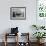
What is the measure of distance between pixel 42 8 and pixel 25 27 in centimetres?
116

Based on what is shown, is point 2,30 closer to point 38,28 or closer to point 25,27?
point 25,27

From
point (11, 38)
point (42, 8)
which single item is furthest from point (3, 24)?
point (42, 8)

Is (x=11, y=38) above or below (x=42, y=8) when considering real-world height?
below

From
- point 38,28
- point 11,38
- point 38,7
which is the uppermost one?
point 38,7

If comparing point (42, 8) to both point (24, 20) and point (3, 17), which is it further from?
point (3, 17)

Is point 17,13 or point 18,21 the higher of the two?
point 17,13

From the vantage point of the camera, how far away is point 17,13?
23.2 feet

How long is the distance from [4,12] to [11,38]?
1.24 meters

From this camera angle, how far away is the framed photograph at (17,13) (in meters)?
7.05

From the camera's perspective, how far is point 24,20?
23.3 feet

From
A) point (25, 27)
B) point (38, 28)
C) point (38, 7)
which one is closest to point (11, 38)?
point (25, 27)

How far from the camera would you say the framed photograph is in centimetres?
705

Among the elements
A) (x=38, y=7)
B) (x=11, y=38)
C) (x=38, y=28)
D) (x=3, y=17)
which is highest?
(x=38, y=7)

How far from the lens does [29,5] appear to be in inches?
278
